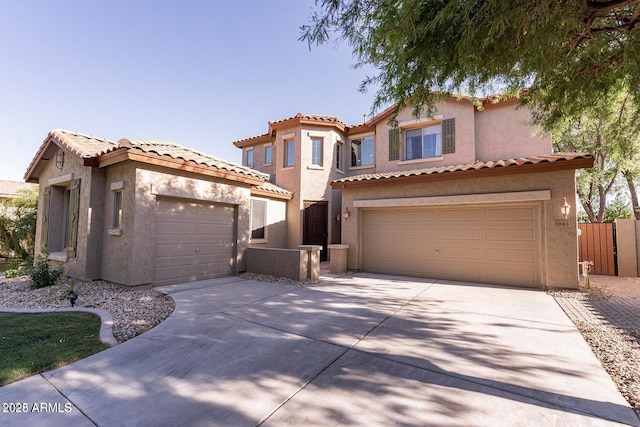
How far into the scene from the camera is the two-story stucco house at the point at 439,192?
8.24m

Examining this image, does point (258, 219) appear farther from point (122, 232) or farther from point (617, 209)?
point (617, 209)

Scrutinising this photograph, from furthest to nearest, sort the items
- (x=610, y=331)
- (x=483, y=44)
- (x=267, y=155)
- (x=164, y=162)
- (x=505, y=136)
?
(x=267, y=155) < (x=505, y=136) < (x=164, y=162) < (x=610, y=331) < (x=483, y=44)

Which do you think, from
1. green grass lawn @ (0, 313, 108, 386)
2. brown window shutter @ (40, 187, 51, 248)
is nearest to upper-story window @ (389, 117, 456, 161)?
green grass lawn @ (0, 313, 108, 386)

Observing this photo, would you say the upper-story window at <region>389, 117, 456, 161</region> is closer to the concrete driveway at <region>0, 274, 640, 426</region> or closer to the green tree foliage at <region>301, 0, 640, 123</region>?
the green tree foliage at <region>301, 0, 640, 123</region>

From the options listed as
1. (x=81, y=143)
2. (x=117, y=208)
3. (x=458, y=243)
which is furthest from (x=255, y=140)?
(x=458, y=243)

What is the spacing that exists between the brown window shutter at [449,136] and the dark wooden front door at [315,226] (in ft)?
21.8

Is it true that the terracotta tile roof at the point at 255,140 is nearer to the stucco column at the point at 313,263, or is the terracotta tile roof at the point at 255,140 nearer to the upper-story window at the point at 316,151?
the upper-story window at the point at 316,151

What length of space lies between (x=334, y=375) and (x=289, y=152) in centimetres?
1307

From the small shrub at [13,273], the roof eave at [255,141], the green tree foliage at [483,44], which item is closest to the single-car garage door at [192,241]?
the small shrub at [13,273]

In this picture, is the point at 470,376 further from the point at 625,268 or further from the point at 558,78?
the point at 625,268

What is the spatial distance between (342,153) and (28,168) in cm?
1379

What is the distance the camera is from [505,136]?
A: 11922mm

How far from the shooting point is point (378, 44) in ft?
13.6

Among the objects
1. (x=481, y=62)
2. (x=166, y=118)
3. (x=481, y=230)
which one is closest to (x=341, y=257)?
(x=481, y=230)
